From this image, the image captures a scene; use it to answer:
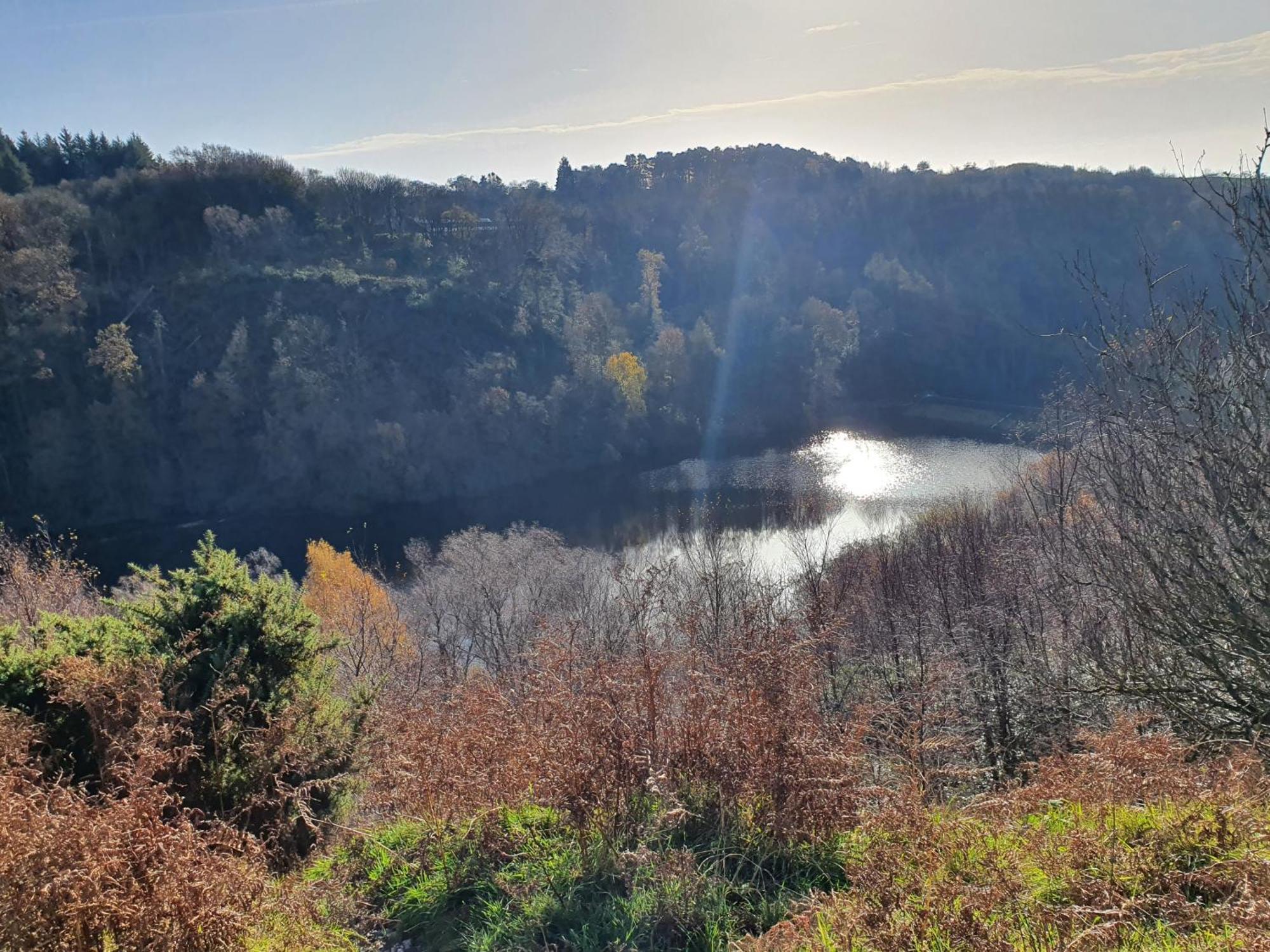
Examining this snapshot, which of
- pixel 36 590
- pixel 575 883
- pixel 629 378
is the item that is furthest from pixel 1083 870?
pixel 629 378

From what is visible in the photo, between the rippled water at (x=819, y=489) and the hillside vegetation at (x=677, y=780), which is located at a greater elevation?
the hillside vegetation at (x=677, y=780)

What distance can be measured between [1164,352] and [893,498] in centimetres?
2713

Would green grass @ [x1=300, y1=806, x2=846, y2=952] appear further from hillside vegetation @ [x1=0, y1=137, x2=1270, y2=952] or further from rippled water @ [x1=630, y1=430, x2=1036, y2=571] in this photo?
rippled water @ [x1=630, y1=430, x2=1036, y2=571]

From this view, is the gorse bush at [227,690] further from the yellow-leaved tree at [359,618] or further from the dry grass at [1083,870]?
the yellow-leaved tree at [359,618]

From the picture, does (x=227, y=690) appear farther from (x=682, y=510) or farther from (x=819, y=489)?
(x=819, y=489)

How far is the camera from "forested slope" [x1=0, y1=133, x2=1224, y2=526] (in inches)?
1567

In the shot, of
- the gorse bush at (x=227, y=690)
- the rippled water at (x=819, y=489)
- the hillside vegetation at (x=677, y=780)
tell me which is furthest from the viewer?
the rippled water at (x=819, y=489)

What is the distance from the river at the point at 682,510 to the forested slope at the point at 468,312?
2.78m

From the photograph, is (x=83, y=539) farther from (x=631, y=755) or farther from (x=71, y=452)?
(x=631, y=755)

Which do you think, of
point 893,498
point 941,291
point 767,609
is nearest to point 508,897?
point 767,609

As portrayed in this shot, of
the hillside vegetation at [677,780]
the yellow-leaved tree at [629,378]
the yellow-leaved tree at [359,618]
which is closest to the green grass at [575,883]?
the hillside vegetation at [677,780]

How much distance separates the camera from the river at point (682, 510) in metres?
30.7

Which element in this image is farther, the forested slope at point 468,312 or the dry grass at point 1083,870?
the forested slope at point 468,312

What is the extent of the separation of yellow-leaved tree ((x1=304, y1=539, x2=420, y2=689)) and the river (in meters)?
5.71
